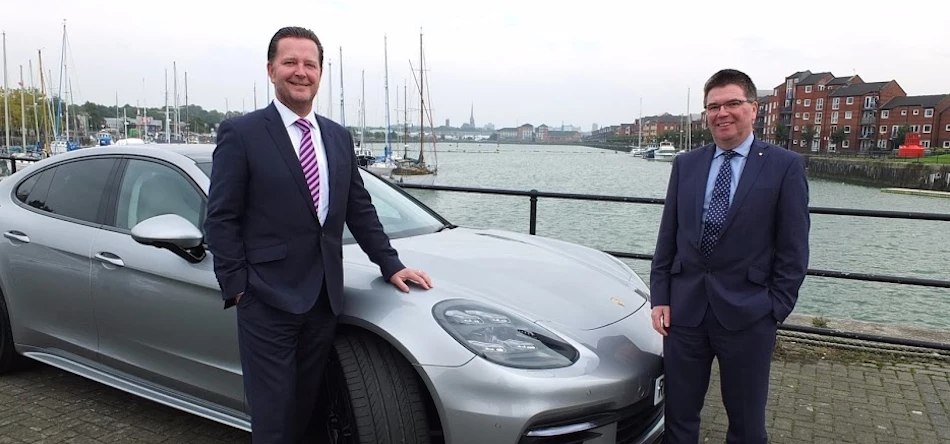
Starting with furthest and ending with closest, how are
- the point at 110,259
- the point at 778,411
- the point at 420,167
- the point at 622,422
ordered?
the point at 420,167 → the point at 778,411 → the point at 110,259 → the point at 622,422

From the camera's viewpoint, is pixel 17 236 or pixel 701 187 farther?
pixel 17 236

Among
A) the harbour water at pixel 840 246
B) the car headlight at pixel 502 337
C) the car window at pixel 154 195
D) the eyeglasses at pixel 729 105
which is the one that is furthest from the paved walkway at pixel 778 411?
the harbour water at pixel 840 246

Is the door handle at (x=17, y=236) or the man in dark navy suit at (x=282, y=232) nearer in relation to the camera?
the man in dark navy suit at (x=282, y=232)

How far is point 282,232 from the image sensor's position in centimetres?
224

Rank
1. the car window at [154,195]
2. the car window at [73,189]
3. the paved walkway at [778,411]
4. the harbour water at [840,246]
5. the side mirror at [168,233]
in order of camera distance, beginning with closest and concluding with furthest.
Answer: the side mirror at [168,233], the car window at [154,195], the paved walkway at [778,411], the car window at [73,189], the harbour water at [840,246]

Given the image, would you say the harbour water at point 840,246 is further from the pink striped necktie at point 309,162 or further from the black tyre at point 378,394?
the pink striped necktie at point 309,162

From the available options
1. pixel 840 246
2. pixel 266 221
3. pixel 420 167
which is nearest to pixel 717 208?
pixel 266 221

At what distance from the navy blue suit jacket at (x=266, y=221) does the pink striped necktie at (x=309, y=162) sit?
0.13ft

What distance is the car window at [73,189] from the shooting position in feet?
11.1

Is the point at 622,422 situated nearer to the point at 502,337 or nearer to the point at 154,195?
the point at 502,337

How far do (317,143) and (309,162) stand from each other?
0.10 meters

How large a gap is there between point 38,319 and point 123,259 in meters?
0.89

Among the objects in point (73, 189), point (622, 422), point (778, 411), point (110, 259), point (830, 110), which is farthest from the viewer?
point (830, 110)

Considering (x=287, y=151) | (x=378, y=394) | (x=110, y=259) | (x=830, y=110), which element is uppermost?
(x=830, y=110)
